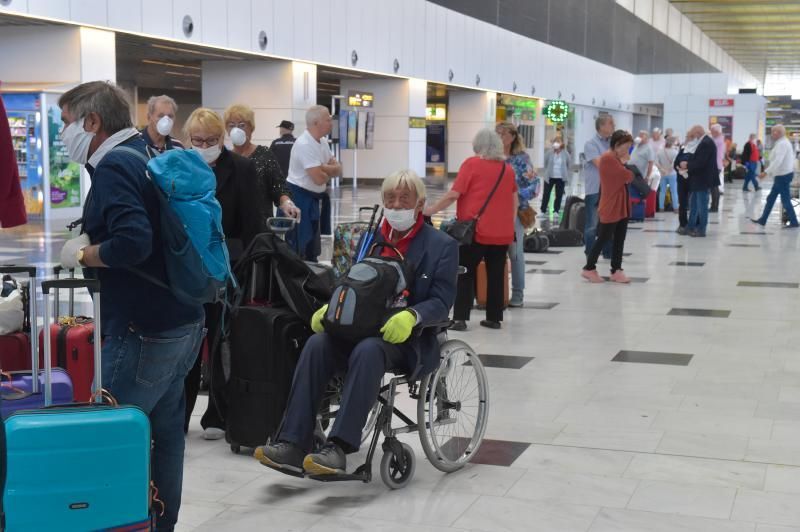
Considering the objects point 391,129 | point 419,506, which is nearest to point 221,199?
point 419,506

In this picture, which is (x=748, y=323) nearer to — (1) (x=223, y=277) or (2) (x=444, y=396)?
(2) (x=444, y=396)

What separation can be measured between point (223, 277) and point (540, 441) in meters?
2.42

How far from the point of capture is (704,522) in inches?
164

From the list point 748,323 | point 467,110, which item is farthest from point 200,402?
point 467,110

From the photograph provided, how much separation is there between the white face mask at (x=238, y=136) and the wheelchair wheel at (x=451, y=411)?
2.00 m

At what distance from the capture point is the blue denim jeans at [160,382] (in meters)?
3.46

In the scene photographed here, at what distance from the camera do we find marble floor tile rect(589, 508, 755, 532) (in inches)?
161

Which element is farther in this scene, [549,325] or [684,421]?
[549,325]

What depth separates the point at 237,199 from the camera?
5.59 m

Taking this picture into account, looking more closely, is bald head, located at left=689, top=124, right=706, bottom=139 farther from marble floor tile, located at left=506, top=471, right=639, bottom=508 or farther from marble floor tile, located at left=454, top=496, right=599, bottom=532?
marble floor tile, located at left=454, top=496, right=599, bottom=532

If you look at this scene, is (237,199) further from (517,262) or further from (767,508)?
(517,262)

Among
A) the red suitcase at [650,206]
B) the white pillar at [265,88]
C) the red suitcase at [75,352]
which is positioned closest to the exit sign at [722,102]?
the white pillar at [265,88]

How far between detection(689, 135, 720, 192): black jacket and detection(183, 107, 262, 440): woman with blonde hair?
12.3 meters

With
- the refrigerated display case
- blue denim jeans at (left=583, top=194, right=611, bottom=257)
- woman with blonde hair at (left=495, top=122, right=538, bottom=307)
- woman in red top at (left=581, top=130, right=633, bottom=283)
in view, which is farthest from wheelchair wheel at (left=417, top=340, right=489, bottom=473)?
the refrigerated display case
